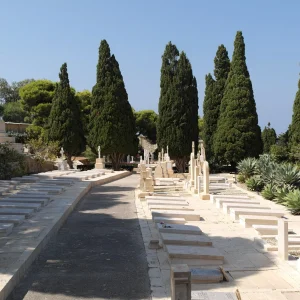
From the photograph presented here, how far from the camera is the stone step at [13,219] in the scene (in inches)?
332

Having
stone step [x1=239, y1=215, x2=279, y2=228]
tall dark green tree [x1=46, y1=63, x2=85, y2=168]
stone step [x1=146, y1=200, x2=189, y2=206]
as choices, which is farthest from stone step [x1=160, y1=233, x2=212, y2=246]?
tall dark green tree [x1=46, y1=63, x2=85, y2=168]

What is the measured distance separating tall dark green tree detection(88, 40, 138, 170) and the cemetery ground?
84.9ft

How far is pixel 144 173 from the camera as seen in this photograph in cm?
1791

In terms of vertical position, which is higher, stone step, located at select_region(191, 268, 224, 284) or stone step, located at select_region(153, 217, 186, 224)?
stone step, located at select_region(153, 217, 186, 224)

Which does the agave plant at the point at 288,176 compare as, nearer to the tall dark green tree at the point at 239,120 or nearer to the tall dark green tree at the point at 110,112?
the tall dark green tree at the point at 239,120

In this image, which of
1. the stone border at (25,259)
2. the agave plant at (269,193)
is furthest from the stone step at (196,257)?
the agave plant at (269,193)

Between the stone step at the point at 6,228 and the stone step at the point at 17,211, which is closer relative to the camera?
the stone step at the point at 6,228

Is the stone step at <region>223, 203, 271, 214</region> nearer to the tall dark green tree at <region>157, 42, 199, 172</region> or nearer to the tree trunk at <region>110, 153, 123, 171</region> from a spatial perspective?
the tall dark green tree at <region>157, 42, 199, 172</region>

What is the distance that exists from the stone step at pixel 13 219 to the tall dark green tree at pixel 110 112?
2732cm

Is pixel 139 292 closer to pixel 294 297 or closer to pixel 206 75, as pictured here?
pixel 294 297

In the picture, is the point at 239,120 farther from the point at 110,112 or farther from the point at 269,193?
the point at 269,193

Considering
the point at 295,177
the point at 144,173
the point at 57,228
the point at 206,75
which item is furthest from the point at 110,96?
the point at 57,228

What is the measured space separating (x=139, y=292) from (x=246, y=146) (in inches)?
1078

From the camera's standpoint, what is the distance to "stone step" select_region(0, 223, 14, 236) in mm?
7523
